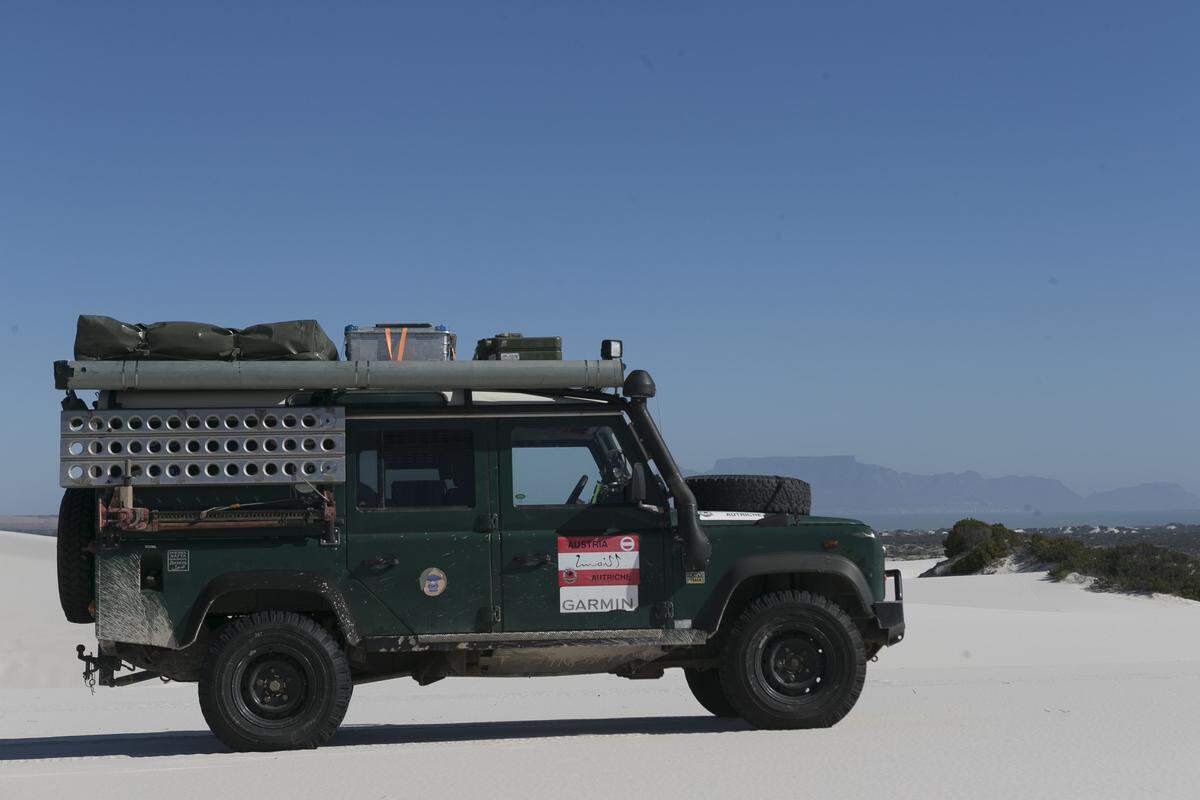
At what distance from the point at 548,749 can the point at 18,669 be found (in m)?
14.8

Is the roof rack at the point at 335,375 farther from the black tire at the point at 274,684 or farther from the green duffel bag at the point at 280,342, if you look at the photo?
the black tire at the point at 274,684

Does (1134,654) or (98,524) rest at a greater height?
(98,524)

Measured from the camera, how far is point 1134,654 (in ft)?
55.7

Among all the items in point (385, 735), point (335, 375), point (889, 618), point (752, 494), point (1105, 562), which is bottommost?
point (385, 735)

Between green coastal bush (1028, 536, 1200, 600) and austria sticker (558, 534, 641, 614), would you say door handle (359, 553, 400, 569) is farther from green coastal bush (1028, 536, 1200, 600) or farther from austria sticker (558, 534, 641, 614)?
green coastal bush (1028, 536, 1200, 600)

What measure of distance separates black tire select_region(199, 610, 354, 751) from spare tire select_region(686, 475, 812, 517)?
2.68 meters

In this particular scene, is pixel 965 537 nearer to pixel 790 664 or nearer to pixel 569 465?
pixel 790 664

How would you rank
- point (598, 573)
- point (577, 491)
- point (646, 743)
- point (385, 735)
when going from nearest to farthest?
point (646, 743)
point (598, 573)
point (577, 491)
point (385, 735)

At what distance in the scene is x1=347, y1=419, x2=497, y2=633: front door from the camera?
8898 mm

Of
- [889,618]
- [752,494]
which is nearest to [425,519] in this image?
[752,494]

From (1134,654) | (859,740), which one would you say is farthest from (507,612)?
(1134,654)

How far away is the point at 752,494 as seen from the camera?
9391 mm

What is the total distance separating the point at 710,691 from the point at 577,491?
7.16 ft

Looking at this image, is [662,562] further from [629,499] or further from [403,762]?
[403,762]
